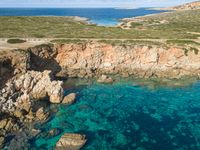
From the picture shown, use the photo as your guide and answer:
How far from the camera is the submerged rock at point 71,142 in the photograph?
108ft

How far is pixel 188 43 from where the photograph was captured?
69.7 metres

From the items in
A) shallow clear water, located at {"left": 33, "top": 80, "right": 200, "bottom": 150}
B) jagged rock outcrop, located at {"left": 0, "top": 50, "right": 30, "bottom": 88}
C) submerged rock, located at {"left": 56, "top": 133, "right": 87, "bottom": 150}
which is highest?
jagged rock outcrop, located at {"left": 0, "top": 50, "right": 30, "bottom": 88}

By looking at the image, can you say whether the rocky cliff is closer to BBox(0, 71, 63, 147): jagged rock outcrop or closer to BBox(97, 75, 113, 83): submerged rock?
BBox(97, 75, 113, 83): submerged rock

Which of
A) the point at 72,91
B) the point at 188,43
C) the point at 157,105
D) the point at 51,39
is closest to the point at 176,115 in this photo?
the point at 157,105

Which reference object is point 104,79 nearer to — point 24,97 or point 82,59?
point 82,59

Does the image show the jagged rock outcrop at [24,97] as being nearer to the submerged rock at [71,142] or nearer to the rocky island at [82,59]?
the rocky island at [82,59]

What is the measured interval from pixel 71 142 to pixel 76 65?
3264 cm

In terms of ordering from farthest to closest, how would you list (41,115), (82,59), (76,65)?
(82,59) → (76,65) → (41,115)

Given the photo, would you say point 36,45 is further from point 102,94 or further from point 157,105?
point 157,105

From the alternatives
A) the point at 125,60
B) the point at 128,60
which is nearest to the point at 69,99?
the point at 125,60

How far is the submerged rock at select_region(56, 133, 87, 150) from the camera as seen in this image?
32812mm

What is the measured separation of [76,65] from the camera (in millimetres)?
64188

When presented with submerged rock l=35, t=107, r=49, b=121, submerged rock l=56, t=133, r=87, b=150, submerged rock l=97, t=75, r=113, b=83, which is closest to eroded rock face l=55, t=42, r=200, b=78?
submerged rock l=97, t=75, r=113, b=83

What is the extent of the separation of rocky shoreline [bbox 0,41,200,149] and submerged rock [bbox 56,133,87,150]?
11416 mm
